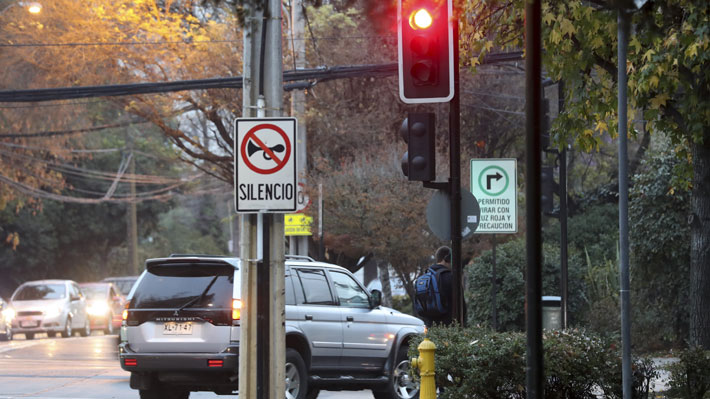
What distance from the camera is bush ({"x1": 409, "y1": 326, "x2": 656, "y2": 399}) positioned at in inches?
357

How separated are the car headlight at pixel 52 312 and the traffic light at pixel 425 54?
26.1 m

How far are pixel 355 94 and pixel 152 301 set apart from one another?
69.4 ft

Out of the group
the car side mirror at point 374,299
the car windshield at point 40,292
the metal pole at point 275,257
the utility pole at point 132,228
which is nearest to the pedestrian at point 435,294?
the car side mirror at point 374,299

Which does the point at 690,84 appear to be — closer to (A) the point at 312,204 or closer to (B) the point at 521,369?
(B) the point at 521,369

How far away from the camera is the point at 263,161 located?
9.27 m

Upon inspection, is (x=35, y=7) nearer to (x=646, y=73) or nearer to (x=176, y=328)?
(x=176, y=328)

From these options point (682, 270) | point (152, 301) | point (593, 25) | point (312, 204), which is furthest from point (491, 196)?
point (312, 204)

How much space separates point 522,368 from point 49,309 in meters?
26.0

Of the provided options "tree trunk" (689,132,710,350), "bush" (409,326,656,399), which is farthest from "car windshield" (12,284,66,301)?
"bush" (409,326,656,399)

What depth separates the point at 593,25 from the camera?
455 inches

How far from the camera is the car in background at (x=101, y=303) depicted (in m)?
36.8

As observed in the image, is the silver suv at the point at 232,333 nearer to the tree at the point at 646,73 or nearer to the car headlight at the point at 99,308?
the tree at the point at 646,73

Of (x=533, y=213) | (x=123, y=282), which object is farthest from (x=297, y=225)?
(x=533, y=213)

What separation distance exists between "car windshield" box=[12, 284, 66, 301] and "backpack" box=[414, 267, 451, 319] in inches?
896
